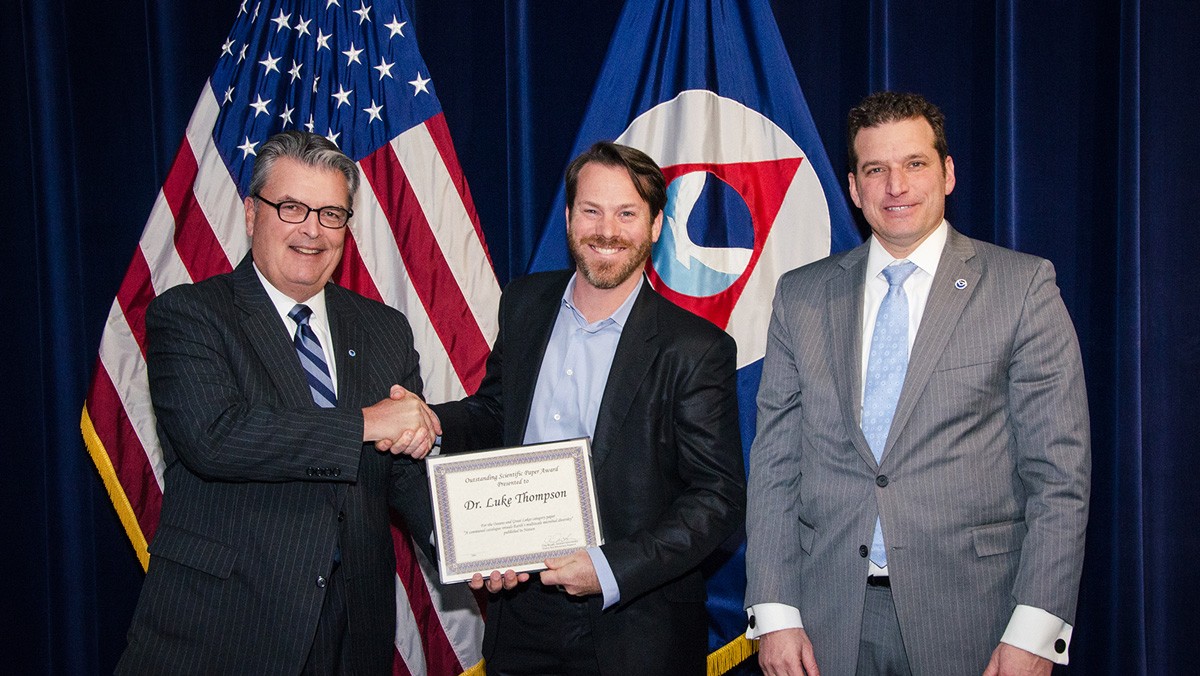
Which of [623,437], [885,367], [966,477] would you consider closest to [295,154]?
[623,437]

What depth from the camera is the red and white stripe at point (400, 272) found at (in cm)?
343

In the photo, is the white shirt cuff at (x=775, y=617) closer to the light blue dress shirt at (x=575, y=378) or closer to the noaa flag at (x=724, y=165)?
the light blue dress shirt at (x=575, y=378)

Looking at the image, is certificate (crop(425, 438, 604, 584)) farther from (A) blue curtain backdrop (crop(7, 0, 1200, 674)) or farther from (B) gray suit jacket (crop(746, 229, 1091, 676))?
(A) blue curtain backdrop (crop(7, 0, 1200, 674))

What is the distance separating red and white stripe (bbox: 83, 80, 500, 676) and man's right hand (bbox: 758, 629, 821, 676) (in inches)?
64.2

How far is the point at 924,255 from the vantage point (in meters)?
2.29

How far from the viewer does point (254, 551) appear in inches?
88.0

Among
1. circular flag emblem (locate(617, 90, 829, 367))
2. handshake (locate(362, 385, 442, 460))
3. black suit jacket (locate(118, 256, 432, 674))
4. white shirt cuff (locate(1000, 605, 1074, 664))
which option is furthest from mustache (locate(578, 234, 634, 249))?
white shirt cuff (locate(1000, 605, 1074, 664))

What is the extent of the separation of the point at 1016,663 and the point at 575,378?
1272 millimetres

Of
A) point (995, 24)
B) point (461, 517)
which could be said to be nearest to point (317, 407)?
point (461, 517)

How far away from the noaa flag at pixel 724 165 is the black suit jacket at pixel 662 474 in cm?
89

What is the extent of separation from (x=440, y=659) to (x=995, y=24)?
319 centimetres

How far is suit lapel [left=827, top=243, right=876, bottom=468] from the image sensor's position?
222cm

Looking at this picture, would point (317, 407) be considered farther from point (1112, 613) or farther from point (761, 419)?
point (1112, 613)

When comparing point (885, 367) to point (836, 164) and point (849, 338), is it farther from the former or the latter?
point (836, 164)
